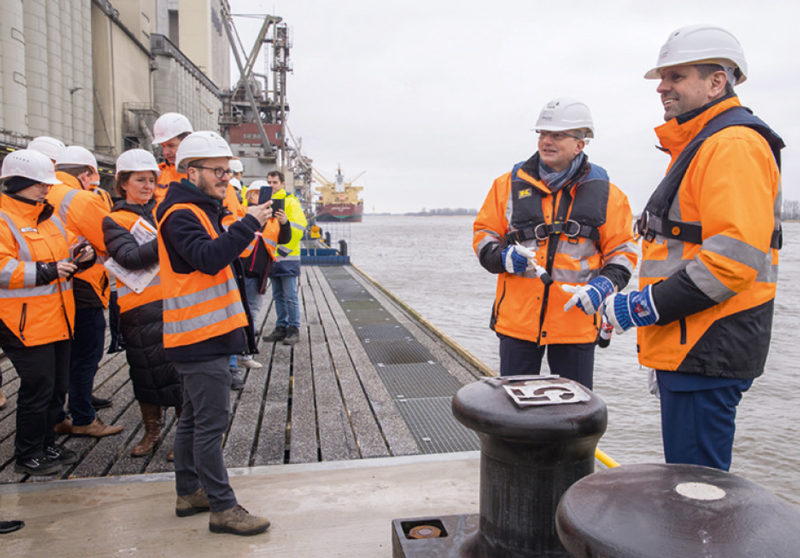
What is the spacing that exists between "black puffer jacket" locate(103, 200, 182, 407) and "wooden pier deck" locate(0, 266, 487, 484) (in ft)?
1.43

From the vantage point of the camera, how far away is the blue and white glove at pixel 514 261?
2.95 meters

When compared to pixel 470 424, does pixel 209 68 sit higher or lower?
higher

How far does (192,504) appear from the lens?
2.93m

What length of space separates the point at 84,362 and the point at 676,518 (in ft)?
12.5

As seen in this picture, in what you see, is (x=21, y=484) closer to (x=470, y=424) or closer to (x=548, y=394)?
(x=470, y=424)

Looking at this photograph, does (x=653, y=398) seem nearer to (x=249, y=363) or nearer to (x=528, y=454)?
(x=249, y=363)

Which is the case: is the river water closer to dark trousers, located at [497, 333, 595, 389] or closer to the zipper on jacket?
dark trousers, located at [497, 333, 595, 389]

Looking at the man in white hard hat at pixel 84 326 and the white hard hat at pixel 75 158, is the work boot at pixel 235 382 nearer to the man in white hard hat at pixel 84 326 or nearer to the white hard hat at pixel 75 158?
the man in white hard hat at pixel 84 326

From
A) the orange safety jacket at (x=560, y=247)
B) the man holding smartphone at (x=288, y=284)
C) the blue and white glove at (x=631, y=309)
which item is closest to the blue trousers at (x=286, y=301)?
the man holding smartphone at (x=288, y=284)

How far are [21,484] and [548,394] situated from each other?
280 cm

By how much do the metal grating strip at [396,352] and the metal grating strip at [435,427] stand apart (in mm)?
1275

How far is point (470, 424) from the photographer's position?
2.05 meters

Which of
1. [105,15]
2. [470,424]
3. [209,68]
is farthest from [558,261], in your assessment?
[209,68]

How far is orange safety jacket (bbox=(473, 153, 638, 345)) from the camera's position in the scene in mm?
2975
